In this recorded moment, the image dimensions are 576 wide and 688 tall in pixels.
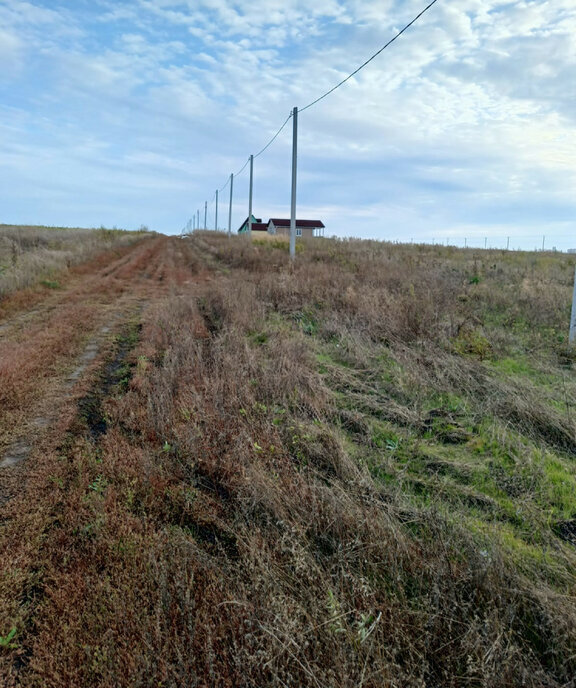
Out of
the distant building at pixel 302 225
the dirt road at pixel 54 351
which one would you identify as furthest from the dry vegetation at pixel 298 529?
the distant building at pixel 302 225

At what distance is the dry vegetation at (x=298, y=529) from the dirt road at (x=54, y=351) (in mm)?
209

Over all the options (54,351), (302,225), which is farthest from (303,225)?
(54,351)

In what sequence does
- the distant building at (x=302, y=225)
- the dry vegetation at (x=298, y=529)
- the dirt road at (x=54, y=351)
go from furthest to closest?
the distant building at (x=302, y=225) → the dirt road at (x=54, y=351) → the dry vegetation at (x=298, y=529)

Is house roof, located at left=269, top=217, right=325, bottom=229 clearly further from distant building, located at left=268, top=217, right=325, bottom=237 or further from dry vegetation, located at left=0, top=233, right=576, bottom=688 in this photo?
dry vegetation, located at left=0, top=233, right=576, bottom=688

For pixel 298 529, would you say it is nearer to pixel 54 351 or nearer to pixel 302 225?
pixel 54 351

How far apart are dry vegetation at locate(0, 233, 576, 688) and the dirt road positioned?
0.21 metres

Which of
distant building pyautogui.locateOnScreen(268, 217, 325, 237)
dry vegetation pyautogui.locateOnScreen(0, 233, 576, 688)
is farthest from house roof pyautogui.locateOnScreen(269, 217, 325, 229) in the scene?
dry vegetation pyautogui.locateOnScreen(0, 233, 576, 688)

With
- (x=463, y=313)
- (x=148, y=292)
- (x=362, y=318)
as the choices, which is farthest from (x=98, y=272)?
(x=463, y=313)

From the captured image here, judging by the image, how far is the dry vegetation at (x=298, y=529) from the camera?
190 centimetres

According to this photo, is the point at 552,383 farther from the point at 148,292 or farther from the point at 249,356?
the point at 148,292

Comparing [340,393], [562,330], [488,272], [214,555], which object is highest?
[488,272]

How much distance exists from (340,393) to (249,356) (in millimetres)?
1324

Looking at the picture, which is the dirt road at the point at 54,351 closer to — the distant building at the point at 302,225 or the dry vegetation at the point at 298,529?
the dry vegetation at the point at 298,529

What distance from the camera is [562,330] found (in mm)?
8055
